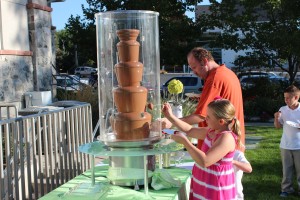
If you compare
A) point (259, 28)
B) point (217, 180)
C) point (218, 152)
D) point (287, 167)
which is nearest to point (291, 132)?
point (287, 167)

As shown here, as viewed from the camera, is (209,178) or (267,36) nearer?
(209,178)

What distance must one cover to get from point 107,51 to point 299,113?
10.9ft

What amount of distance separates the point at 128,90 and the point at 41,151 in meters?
1.68

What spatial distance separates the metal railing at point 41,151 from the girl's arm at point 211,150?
1659mm

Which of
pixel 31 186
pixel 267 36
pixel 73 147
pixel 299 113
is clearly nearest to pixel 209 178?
pixel 31 186

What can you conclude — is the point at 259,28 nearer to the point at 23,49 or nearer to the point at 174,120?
the point at 23,49

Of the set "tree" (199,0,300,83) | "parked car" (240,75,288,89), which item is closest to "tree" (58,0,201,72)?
"tree" (199,0,300,83)

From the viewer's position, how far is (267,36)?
15.7m

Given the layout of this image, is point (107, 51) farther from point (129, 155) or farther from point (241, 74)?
point (241, 74)

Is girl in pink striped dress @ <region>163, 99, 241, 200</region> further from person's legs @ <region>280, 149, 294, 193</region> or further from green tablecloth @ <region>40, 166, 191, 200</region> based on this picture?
person's legs @ <region>280, 149, 294, 193</region>

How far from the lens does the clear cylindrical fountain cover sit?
10.3ft

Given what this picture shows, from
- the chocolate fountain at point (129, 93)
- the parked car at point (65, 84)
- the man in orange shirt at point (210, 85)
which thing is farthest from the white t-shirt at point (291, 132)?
the parked car at point (65, 84)

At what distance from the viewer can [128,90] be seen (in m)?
3.11

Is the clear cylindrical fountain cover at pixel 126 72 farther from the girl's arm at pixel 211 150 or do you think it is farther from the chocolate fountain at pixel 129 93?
the girl's arm at pixel 211 150
